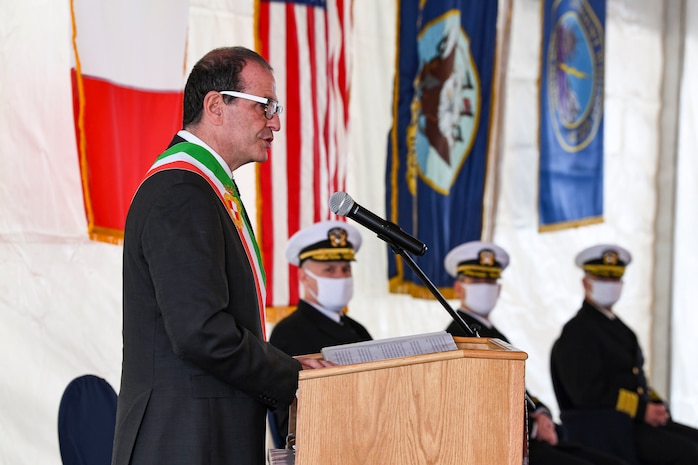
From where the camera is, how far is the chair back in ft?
9.10

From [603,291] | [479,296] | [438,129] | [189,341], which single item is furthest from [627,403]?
[189,341]

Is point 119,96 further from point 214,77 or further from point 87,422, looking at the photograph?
point 214,77

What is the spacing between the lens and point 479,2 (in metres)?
5.14

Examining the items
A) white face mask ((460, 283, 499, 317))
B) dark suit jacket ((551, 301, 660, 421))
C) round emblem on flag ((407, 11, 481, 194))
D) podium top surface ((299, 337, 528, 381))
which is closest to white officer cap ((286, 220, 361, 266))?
white face mask ((460, 283, 499, 317))

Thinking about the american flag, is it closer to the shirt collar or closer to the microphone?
the shirt collar

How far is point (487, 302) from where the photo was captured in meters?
4.52

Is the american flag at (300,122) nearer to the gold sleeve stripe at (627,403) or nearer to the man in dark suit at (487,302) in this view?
the man in dark suit at (487,302)

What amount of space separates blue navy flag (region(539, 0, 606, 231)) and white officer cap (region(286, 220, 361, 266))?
7.94 feet

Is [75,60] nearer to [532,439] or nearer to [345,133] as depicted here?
[345,133]

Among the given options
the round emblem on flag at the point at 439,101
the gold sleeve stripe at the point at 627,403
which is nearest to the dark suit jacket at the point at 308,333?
the round emblem on flag at the point at 439,101

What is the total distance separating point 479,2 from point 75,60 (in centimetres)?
259

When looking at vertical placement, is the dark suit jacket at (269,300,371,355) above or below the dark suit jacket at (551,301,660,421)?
above

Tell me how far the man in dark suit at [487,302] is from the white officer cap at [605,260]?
2.63ft

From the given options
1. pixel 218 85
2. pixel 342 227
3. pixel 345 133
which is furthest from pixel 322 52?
pixel 218 85
